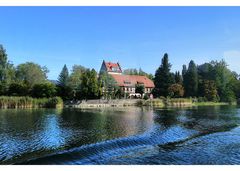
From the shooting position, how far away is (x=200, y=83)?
9275 cm

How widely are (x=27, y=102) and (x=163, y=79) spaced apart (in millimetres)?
39932

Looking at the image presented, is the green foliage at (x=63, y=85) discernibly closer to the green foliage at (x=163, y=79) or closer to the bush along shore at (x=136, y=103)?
the bush along shore at (x=136, y=103)

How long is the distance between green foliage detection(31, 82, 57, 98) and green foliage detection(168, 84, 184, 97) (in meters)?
31.3

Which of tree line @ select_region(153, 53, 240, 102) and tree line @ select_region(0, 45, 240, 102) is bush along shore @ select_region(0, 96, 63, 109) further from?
tree line @ select_region(153, 53, 240, 102)

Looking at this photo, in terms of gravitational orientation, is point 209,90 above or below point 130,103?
above

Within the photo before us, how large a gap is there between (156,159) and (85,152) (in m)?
3.96

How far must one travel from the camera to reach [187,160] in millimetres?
16938

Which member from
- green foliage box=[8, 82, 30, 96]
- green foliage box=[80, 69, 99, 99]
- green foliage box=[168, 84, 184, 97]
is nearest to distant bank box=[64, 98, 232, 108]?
green foliage box=[80, 69, 99, 99]

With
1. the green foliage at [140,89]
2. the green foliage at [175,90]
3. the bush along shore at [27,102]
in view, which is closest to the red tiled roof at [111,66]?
the green foliage at [140,89]

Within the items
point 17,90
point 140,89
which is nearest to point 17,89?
point 17,90

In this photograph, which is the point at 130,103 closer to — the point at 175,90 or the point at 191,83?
the point at 175,90

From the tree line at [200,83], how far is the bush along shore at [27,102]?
3323 centimetres

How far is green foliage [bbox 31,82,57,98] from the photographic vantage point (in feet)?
218
